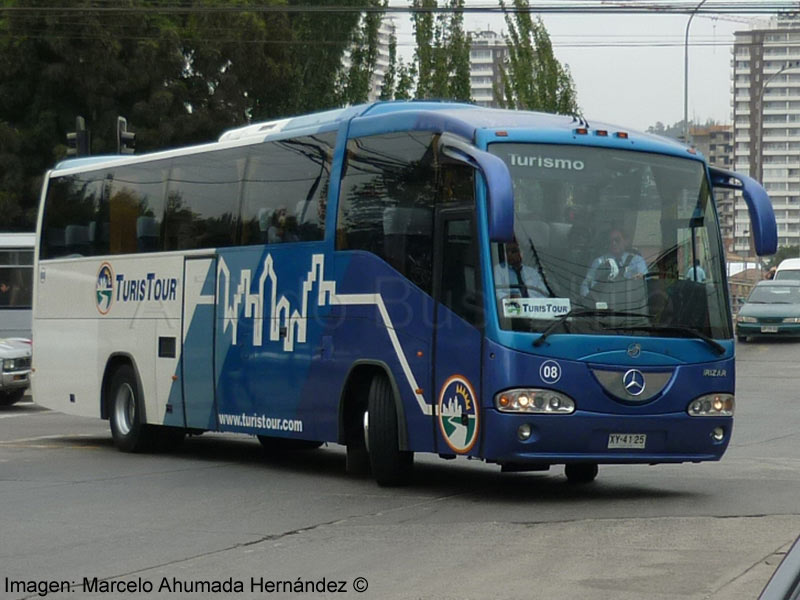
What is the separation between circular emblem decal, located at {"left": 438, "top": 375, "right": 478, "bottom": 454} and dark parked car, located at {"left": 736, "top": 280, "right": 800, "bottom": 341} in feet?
94.0

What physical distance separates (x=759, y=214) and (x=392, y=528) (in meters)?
4.25

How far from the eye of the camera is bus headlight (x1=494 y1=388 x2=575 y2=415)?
12070 millimetres

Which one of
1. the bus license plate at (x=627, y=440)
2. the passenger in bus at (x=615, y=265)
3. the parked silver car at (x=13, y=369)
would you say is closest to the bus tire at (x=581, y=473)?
the bus license plate at (x=627, y=440)

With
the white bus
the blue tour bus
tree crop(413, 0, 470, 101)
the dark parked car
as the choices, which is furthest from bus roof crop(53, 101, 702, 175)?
tree crop(413, 0, 470, 101)

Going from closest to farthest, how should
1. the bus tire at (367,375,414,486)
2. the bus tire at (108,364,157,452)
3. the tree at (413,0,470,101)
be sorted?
1. the bus tire at (367,375,414,486)
2. the bus tire at (108,364,157,452)
3. the tree at (413,0,470,101)

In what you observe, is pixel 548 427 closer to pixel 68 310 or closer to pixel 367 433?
pixel 367 433

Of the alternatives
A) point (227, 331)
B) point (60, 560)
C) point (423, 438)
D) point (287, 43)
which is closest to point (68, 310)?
point (227, 331)

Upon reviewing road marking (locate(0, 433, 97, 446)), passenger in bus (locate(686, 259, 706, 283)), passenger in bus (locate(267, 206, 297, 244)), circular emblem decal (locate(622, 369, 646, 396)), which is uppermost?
passenger in bus (locate(267, 206, 297, 244))

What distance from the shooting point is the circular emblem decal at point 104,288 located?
1859 centimetres

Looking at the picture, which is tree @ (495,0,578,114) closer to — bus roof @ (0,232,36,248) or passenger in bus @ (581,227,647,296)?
bus roof @ (0,232,36,248)

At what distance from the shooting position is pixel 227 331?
632 inches

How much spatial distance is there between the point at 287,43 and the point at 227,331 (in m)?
35.7

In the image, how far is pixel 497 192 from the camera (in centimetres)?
1142

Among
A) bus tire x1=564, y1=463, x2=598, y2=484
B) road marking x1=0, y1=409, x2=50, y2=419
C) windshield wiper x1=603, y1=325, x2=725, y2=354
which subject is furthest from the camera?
road marking x1=0, y1=409, x2=50, y2=419
